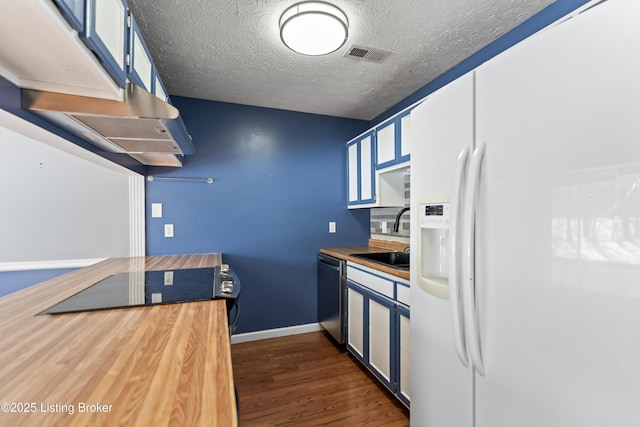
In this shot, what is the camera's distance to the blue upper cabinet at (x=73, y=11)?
0.71 m

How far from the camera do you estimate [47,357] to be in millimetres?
736

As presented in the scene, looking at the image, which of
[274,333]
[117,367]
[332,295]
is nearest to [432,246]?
[117,367]

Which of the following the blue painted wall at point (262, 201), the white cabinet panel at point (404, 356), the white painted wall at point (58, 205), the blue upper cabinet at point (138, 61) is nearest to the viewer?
the blue upper cabinet at point (138, 61)

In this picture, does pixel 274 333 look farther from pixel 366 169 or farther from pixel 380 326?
pixel 366 169

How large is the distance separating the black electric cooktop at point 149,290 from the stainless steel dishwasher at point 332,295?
113 centimetres

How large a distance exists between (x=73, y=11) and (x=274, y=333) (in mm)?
2786

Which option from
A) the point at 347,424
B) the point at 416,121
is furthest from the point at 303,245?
the point at 416,121

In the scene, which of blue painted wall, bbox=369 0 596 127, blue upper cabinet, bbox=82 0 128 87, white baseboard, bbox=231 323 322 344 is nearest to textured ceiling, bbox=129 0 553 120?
blue painted wall, bbox=369 0 596 127

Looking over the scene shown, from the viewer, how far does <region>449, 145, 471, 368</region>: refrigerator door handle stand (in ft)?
3.48

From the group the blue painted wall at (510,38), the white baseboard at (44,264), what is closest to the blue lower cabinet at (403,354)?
the blue painted wall at (510,38)

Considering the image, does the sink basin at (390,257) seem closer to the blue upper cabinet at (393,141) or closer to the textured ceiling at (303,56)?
the blue upper cabinet at (393,141)

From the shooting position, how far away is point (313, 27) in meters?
1.52

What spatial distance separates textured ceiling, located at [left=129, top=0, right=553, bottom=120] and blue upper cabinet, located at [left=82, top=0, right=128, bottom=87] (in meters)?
0.51

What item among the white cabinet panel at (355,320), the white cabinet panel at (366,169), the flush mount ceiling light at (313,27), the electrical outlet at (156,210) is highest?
the flush mount ceiling light at (313,27)
